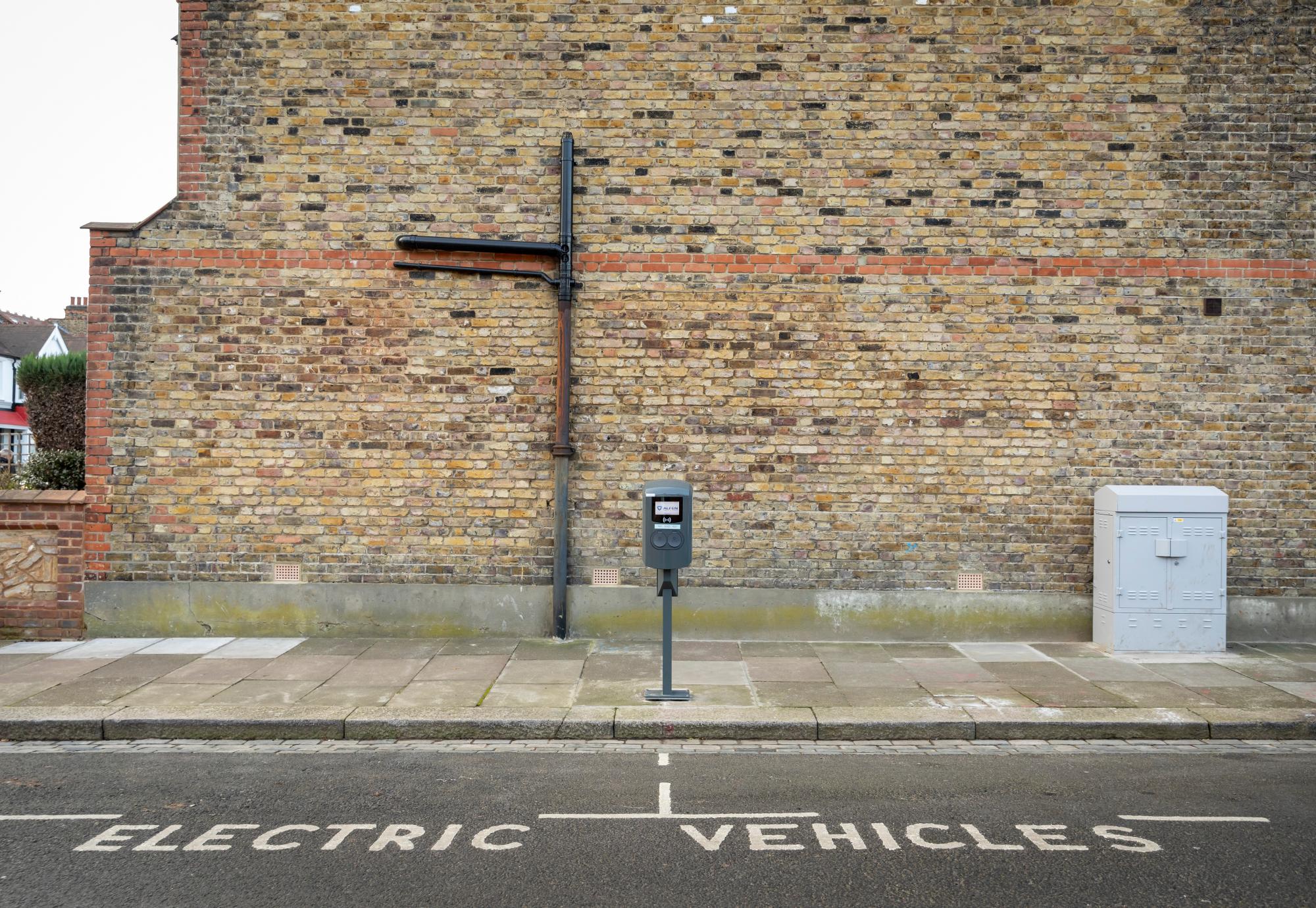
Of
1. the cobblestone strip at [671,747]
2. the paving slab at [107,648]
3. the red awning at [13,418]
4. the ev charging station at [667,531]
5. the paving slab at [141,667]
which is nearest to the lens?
the cobblestone strip at [671,747]

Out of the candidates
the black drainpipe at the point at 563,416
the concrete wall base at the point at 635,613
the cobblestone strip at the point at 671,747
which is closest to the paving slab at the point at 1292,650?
the concrete wall base at the point at 635,613

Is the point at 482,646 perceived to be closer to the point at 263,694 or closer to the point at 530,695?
the point at 530,695

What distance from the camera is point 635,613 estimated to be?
8562 millimetres

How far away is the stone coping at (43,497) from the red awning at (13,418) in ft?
138

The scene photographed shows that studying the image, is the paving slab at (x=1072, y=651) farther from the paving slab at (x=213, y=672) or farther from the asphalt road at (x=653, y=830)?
the paving slab at (x=213, y=672)

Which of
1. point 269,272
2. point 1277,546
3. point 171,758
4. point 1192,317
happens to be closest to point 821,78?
point 1192,317

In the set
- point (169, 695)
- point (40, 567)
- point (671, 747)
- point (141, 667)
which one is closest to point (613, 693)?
point (671, 747)

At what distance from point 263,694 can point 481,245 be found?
14.2ft

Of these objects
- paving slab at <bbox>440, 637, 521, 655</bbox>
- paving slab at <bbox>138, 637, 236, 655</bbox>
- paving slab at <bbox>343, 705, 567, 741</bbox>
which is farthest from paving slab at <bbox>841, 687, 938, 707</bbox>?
paving slab at <bbox>138, 637, 236, 655</bbox>

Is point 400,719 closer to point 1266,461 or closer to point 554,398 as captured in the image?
point 554,398

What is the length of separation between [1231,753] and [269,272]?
8.66 meters

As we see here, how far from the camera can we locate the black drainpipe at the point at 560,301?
8.40m

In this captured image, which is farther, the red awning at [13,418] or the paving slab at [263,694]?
the red awning at [13,418]

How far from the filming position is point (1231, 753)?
5.80 meters
